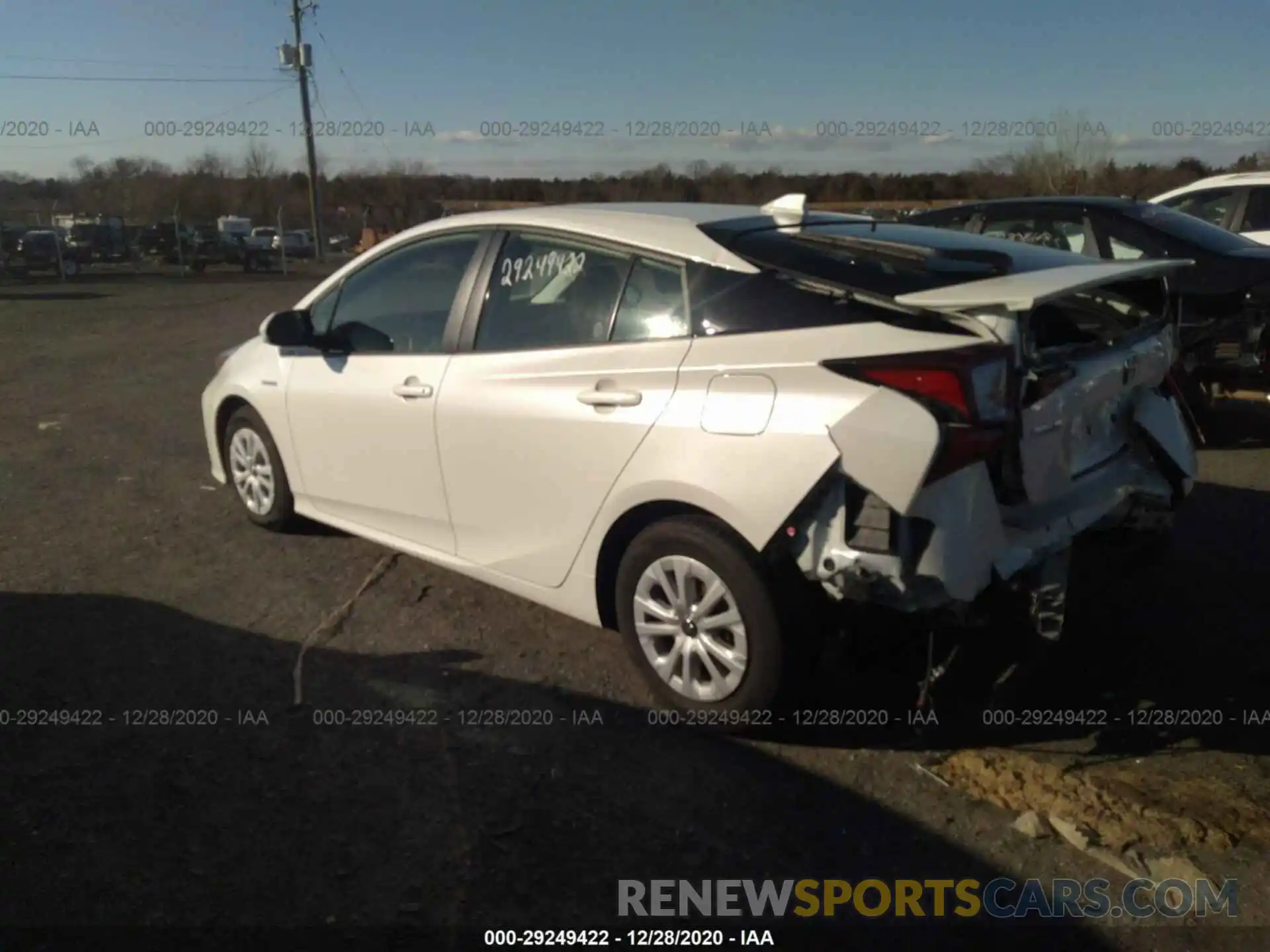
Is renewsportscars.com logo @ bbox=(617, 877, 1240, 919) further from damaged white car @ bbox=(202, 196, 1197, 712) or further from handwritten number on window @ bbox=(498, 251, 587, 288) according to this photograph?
handwritten number on window @ bbox=(498, 251, 587, 288)

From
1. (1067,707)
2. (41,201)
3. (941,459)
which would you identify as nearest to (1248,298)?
(1067,707)

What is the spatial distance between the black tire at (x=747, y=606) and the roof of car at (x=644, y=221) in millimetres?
903

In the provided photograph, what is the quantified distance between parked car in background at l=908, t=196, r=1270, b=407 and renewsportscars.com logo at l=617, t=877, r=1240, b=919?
4283 mm

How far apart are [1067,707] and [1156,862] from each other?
894 millimetres

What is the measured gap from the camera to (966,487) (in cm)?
327

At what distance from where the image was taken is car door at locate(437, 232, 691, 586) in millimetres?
3832

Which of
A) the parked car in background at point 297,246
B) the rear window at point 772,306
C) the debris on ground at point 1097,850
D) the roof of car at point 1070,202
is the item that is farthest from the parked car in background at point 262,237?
the debris on ground at point 1097,850

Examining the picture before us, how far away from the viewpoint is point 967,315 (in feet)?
11.0

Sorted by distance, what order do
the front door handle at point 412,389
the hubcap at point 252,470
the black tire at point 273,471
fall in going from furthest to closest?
the hubcap at point 252,470 < the black tire at point 273,471 < the front door handle at point 412,389

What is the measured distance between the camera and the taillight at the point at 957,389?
3.19 m

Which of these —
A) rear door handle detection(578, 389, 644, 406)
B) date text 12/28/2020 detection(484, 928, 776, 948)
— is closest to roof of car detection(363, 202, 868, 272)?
rear door handle detection(578, 389, 644, 406)

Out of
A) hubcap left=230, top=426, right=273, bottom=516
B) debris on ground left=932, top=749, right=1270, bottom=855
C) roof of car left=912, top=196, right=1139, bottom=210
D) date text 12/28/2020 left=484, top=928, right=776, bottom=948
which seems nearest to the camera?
date text 12/28/2020 left=484, top=928, right=776, bottom=948

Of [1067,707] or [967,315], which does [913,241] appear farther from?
[1067,707]

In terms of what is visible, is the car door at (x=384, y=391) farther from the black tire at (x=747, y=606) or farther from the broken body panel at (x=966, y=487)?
the broken body panel at (x=966, y=487)
